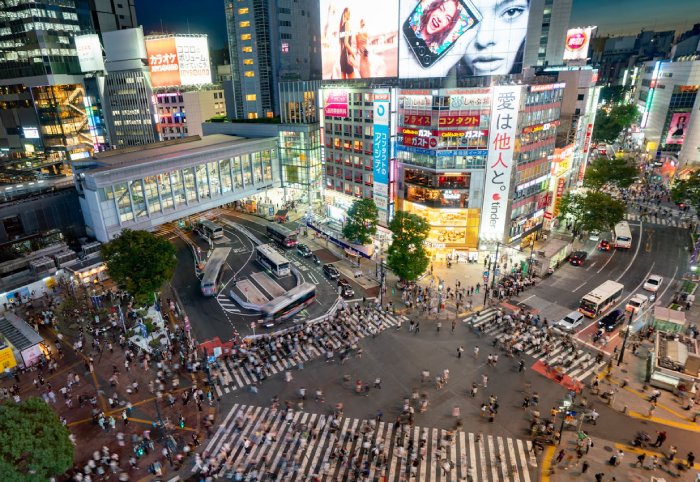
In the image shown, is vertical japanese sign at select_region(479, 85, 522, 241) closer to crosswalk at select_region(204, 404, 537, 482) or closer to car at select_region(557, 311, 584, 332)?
car at select_region(557, 311, 584, 332)

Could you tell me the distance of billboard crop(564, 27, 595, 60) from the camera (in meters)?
90.7

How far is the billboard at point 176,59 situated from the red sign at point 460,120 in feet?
241

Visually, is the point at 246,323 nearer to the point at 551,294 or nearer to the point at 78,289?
the point at 78,289

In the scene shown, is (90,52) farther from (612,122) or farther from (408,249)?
(612,122)

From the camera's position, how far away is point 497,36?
171ft

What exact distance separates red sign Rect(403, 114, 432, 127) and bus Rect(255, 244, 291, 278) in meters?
25.6

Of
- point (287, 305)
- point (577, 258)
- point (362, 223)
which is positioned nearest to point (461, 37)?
point (362, 223)

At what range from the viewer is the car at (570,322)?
40750mm

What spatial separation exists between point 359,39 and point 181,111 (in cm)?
5841

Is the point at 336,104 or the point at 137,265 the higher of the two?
the point at 336,104

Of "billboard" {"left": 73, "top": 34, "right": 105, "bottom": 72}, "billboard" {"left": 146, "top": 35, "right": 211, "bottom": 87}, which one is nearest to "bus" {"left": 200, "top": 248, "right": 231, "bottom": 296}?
"billboard" {"left": 146, "top": 35, "right": 211, "bottom": 87}

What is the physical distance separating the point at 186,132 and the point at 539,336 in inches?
3833

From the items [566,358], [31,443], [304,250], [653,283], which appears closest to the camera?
[31,443]

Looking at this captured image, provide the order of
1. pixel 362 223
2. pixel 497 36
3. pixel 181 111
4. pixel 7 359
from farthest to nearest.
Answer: pixel 181 111, pixel 362 223, pixel 497 36, pixel 7 359
